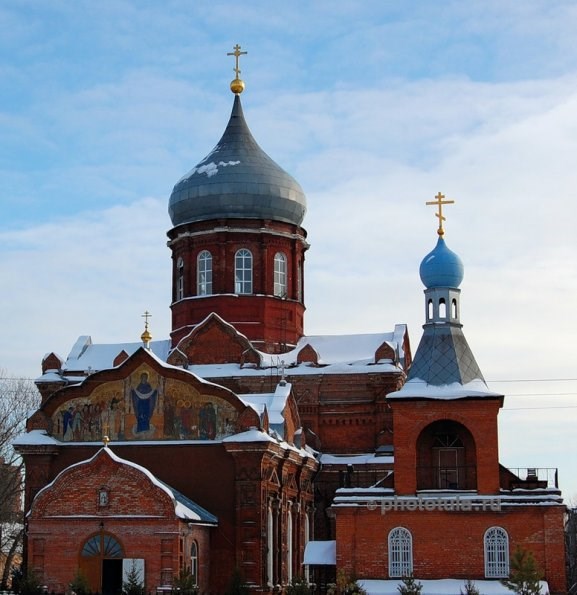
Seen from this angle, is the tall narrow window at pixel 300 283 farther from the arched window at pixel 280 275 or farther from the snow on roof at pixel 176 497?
the snow on roof at pixel 176 497

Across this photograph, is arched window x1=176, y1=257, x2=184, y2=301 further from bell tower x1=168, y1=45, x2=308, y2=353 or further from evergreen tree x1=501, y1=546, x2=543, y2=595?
evergreen tree x1=501, y1=546, x2=543, y2=595

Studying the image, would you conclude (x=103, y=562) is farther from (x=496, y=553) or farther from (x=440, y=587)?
(x=496, y=553)

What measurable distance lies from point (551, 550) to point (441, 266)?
787 cm

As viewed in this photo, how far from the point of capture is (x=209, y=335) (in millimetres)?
35344

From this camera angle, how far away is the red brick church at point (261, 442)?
27.2 m

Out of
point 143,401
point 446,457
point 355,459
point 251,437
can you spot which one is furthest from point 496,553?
point 143,401

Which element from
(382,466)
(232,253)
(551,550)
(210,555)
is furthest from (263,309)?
(551,550)

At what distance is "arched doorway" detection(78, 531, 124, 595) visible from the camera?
27.2 meters

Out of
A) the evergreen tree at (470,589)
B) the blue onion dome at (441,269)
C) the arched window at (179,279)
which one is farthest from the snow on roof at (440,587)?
the arched window at (179,279)

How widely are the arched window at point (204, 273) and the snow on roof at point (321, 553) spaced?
10498 millimetres

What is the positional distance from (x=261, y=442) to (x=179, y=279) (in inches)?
407

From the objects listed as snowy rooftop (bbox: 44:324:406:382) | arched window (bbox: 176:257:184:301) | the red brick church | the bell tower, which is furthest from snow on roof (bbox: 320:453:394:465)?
arched window (bbox: 176:257:184:301)

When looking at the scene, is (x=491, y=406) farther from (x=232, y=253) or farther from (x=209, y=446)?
(x=232, y=253)

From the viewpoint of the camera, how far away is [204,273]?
37031mm
